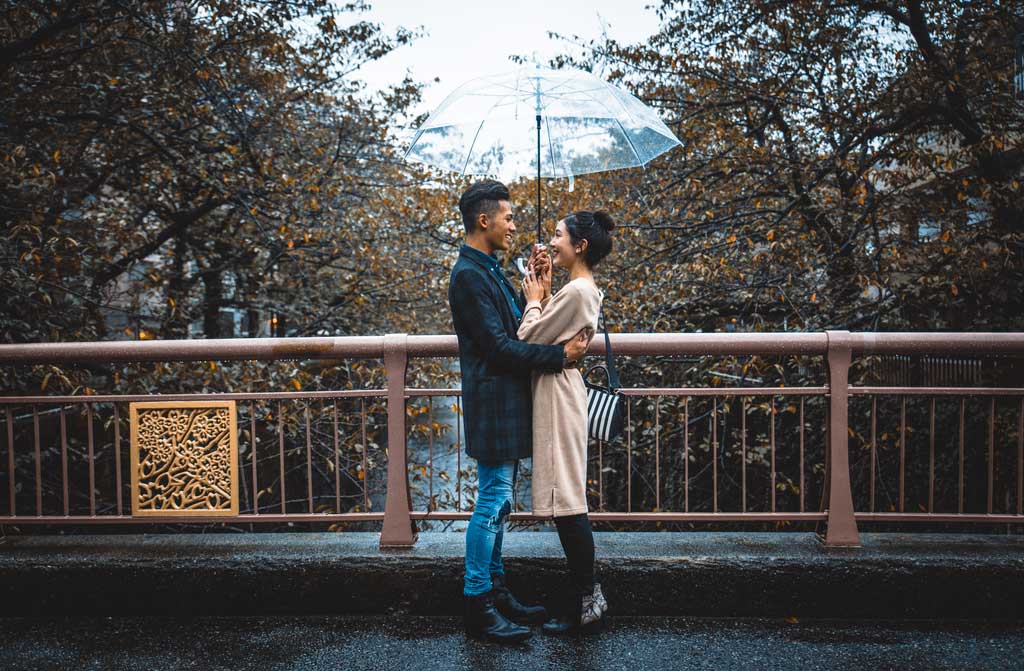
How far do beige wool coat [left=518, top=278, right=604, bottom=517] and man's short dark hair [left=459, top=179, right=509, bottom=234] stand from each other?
1.50 ft

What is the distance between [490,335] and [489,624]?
4.40 feet

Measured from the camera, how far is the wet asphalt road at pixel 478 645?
10.6 feet

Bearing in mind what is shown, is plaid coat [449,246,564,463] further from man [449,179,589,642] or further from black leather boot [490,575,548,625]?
black leather boot [490,575,548,625]

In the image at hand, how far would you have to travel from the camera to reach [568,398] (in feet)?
10.8

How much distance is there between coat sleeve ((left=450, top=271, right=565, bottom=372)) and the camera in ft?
10.4

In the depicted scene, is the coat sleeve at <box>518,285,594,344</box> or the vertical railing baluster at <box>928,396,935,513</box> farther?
the vertical railing baluster at <box>928,396,935,513</box>

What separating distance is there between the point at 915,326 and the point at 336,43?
782cm

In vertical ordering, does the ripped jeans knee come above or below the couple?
below

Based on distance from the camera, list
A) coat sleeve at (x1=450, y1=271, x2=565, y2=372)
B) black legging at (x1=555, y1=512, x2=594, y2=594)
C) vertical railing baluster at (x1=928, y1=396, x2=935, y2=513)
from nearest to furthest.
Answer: coat sleeve at (x1=450, y1=271, x2=565, y2=372) < black legging at (x1=555, y1=512, x2=594, y2=594) < vertical railing baluster at (x1=928, y1=396, x2=935, y2=513)

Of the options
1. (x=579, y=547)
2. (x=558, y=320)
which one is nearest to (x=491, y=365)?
(x=558, y=320)

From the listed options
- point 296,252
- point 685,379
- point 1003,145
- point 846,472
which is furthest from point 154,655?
point 1003,145

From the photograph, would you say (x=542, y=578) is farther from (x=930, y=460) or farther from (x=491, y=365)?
(x=930, y=460)

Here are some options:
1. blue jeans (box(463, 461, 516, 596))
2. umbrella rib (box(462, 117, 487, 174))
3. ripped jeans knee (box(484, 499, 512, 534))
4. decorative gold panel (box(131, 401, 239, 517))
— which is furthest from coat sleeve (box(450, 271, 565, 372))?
decorative gold panel (box(131, 401, 239, 517))

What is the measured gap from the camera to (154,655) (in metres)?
3.38
